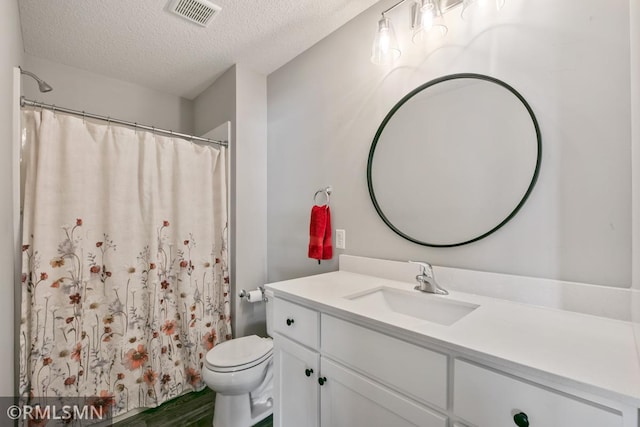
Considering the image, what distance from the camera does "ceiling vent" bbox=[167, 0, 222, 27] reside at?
59.0 inches

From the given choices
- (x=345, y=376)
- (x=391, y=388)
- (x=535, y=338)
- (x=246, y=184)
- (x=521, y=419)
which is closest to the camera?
(x=521, y=419)

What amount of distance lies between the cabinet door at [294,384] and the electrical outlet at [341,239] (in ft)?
2.13

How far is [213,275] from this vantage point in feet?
6.75

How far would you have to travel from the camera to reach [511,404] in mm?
631

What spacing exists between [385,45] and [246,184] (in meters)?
1.35

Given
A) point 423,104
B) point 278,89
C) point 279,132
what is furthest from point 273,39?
point 423,104

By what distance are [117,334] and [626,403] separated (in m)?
2.23

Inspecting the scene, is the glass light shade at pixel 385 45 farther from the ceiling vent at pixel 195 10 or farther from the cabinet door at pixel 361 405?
the cabinet door at pixel 361 405

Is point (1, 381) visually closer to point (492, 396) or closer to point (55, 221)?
point (55, 221)

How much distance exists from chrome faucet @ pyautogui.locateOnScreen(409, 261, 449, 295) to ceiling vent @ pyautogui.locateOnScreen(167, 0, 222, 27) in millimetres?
1801

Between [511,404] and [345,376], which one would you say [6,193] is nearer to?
[345,376]

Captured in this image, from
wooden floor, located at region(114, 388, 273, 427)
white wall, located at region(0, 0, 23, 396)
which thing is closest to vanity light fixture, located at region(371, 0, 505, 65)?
white wall, located at region(0, 0, 23, 396)

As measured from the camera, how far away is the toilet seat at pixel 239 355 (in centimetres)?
149

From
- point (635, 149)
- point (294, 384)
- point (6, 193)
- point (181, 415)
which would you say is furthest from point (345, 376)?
point (6, 193)
